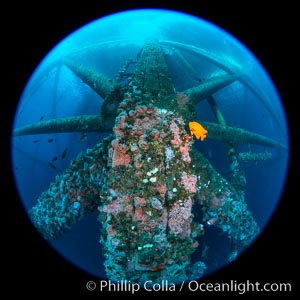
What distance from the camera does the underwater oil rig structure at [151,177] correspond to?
3777 millimetres

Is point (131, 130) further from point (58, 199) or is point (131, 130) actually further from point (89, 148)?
point (58, 199)

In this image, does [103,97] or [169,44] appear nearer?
[103,97]

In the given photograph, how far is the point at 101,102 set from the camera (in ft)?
15.1

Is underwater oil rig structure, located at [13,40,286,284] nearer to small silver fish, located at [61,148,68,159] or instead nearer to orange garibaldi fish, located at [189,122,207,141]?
orange garibaldi fish, located at [189,122,207,141]

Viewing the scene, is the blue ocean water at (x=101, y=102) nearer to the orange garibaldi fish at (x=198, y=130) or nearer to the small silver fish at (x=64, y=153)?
the small silver fish at (x=64, y=153)

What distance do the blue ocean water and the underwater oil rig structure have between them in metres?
0.15

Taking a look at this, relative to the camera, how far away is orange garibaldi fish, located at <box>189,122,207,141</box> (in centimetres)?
424

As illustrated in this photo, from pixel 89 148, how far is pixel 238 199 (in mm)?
2853

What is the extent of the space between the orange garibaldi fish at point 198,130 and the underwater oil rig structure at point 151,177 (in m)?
0.11

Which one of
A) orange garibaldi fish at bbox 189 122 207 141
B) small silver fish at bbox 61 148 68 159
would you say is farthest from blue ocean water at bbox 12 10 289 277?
orange garibaldi fish at bbox 189 122 207 141

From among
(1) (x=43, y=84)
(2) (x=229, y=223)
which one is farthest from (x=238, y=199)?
(1) (x=43, y=84)

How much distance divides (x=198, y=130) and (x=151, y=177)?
120 cm

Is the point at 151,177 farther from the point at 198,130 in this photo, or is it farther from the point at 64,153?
the point at 64,153

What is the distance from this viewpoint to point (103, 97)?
4.63m
